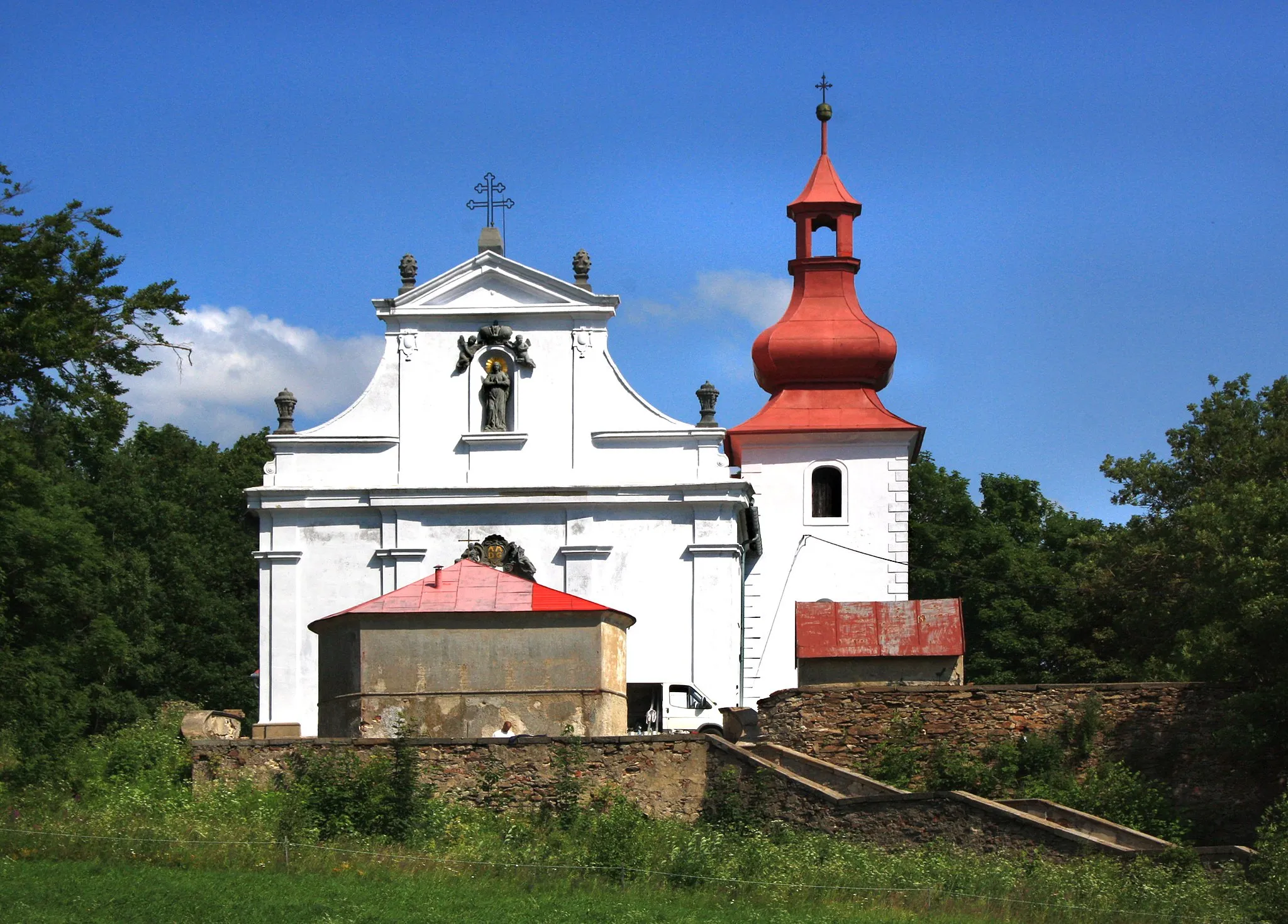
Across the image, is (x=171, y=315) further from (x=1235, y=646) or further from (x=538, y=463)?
(x=1235, y=646)

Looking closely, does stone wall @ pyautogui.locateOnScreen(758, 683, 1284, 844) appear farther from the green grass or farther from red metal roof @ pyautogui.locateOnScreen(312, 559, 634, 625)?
the green grass

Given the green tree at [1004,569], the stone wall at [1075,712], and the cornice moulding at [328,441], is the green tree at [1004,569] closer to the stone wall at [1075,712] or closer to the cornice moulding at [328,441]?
the cornice moulding at [328,441]

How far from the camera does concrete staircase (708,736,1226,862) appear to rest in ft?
74.4

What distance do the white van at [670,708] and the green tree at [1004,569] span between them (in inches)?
557

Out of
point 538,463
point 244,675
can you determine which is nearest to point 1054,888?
point 538,463

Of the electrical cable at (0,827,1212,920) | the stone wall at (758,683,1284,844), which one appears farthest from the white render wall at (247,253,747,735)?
the electrical cable at (0,827,1212,920)

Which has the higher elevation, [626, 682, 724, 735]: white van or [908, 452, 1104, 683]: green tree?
[908, 452, 1104, 683]: green tree

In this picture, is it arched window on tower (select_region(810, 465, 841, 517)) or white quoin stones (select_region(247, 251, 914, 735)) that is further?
arched window on tower (select_region(810, 465, 841, 517))

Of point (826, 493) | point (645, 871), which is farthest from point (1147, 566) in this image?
point (645, 871)

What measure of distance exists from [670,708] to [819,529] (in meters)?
8.14

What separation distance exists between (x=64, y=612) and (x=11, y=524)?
550 cm

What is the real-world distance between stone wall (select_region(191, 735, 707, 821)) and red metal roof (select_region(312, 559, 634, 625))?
2486 millimetres

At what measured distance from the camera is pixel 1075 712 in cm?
2634

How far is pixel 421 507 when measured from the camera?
35.9 m
